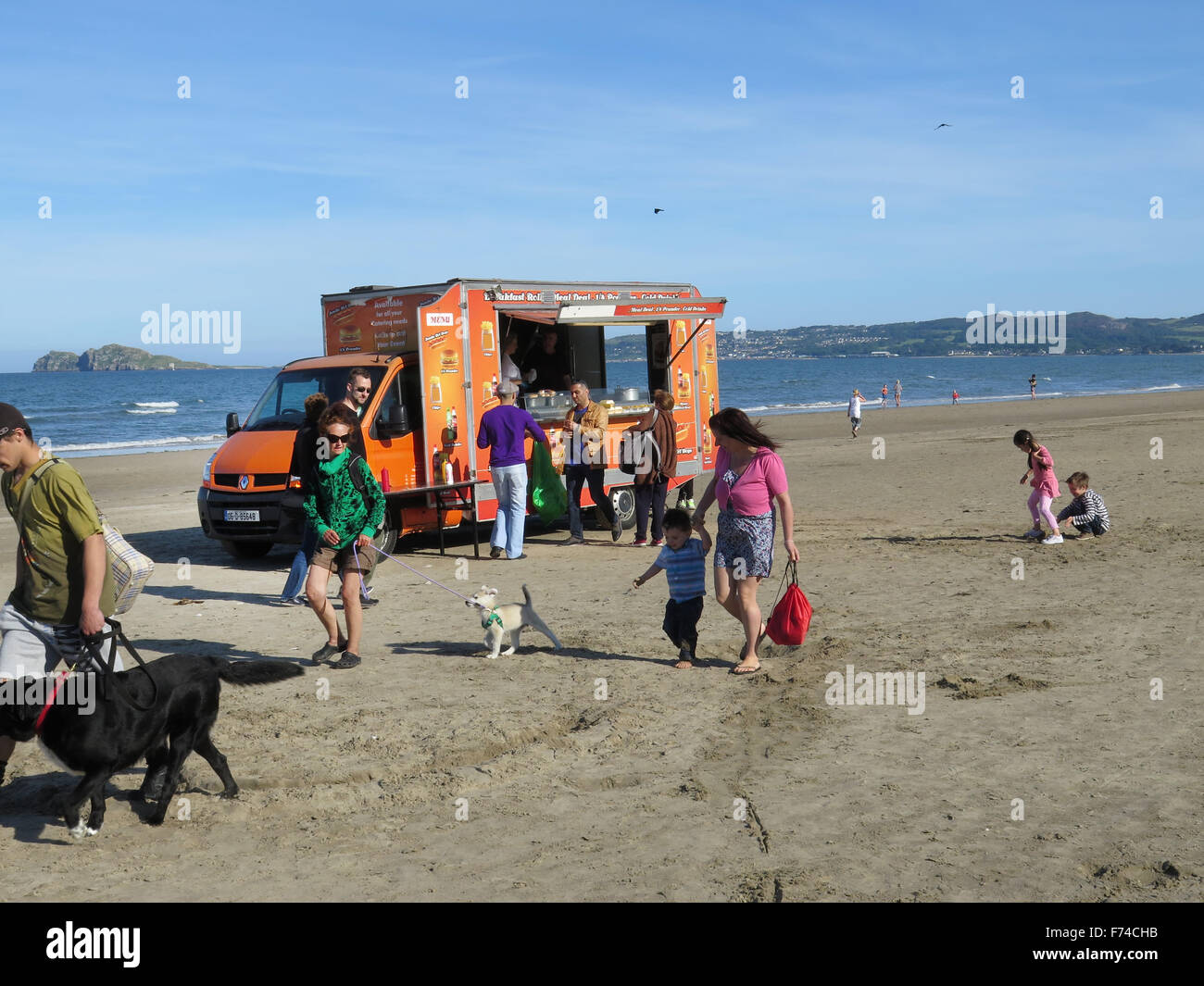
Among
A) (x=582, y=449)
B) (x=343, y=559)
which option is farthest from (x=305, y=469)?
(x=582, y=449)

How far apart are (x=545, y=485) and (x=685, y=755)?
824 cm

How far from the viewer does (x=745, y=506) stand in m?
7.74

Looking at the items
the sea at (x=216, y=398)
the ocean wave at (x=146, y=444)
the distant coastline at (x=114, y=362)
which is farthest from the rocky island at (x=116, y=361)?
the ocean wave at (x=146, y=444)

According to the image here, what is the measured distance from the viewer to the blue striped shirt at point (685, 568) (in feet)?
26.7

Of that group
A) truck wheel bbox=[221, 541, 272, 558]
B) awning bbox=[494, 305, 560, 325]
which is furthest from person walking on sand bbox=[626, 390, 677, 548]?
truck wheel bbox=[221, 541, 272, 558]

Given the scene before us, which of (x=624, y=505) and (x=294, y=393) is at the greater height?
(x=294, y=393)

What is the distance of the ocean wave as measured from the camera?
126 feet

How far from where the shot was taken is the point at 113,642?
5230mm

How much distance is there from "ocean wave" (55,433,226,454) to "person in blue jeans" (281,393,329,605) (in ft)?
92.4

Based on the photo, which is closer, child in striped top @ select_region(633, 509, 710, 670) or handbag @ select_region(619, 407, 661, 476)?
child in striped top @ select_region(633, 509, 710, 670)

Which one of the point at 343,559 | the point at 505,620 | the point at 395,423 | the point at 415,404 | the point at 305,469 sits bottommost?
the point at 505,620

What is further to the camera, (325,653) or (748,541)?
(325,653)

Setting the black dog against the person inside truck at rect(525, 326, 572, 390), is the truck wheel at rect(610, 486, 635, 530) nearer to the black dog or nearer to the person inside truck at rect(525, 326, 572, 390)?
the person inside truck at rect(525, 326, 572, 390)

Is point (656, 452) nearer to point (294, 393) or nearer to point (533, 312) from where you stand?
point (533, 312)
